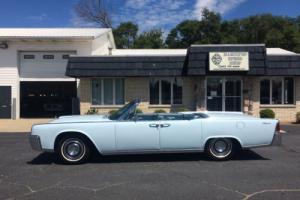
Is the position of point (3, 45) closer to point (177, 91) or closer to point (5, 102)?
point (5, 102)

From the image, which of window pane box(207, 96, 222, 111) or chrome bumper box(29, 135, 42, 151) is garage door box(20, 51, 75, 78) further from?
chrome bumper box(29, 135, 42, 151)

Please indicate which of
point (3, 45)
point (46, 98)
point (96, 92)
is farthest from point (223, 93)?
point (3, 45)

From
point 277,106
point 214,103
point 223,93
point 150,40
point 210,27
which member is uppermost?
point 210,27

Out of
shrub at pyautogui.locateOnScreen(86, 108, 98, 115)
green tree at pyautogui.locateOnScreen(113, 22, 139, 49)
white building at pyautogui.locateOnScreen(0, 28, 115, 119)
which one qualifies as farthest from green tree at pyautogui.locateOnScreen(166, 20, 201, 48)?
shrub at pyautogui.locateOnScreen(86, 108, 98, 115)

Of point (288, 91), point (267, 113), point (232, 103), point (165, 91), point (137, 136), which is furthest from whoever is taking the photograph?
point (165, 91)

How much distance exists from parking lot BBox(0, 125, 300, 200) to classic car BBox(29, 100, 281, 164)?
0.32 meters

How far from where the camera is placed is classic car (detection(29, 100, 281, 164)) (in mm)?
9383

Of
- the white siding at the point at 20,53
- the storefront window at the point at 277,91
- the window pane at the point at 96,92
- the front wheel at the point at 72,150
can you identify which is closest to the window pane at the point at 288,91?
the storefront window at the point at 277,91

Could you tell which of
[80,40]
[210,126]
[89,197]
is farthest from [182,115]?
[80,40]

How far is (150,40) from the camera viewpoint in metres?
56.3

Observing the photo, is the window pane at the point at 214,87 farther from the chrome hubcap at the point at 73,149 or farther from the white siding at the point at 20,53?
the chrome hubcap at the point at 73,149

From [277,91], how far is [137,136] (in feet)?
A: 48.6

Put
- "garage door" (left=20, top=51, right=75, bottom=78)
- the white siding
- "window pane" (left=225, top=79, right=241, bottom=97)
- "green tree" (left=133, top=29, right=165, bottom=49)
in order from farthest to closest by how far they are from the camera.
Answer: "green tree" (left=133, top=29, right=165, bottom=49), "garage door" (left=20, top=51, right=75, bottom=78), the white siding, "window pane" (left=225, top=79, right=241, bottom=97)

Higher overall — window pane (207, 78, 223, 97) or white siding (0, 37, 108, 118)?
white siding (0, 37, 108, 118)
